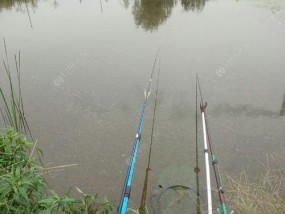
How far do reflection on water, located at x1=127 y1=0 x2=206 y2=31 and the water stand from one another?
0.02 metres

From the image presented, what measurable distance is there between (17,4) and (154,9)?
2.88 meters

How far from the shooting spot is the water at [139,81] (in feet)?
10.1

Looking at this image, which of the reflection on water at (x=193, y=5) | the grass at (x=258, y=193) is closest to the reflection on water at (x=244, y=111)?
the grass at (x=258, y=193)

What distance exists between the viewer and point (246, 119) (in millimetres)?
3613

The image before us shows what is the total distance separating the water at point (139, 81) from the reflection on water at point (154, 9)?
0.8 inches

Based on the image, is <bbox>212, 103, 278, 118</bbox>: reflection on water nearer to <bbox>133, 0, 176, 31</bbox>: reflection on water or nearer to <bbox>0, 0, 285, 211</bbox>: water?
<bbox>0, 0, 285, 211</bbox>: water

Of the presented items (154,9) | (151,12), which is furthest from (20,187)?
(154,9)

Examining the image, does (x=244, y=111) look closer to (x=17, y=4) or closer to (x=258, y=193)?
(x=258, y=193)

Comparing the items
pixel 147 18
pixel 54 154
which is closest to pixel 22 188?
pixel 54 154

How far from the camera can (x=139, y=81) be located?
4246mm

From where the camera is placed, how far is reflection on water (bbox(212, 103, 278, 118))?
3.70m

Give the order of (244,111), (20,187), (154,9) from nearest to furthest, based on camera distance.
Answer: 1. (20,187)
2. (244,111)
3. (154,9)

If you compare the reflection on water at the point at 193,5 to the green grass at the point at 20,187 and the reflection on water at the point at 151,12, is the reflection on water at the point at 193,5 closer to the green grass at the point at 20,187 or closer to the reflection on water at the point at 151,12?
the reflection on water at the point at 151,12

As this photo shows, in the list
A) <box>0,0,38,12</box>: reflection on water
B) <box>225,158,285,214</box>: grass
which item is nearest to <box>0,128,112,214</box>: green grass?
<box>225,158,285,214</box>: grass
